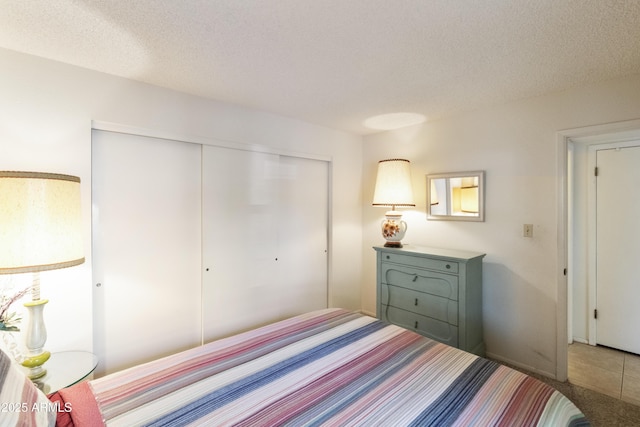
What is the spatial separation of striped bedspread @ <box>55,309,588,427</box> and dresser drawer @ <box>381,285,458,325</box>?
97cm

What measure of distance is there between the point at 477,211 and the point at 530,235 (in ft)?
1.43

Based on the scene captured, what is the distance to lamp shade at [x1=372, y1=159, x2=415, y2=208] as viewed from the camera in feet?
9.56

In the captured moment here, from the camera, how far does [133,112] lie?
2.06m

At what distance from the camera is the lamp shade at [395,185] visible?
291cm

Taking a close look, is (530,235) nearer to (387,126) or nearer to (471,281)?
(471,281)

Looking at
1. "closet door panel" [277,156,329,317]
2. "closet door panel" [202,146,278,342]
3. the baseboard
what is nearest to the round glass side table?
"closet door panel" [202,146,278,342]

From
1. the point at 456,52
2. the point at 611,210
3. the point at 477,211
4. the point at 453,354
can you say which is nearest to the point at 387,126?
the point at 477,211

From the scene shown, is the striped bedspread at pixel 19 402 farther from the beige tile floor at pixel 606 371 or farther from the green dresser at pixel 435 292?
the beige tile floor at pixel 606 371

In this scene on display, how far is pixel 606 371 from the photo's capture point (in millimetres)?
2383

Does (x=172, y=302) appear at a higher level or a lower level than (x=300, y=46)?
lower

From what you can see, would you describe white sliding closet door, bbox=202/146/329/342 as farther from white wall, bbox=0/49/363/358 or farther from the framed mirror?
the framed mirror

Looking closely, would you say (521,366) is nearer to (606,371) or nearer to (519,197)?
(606,371)

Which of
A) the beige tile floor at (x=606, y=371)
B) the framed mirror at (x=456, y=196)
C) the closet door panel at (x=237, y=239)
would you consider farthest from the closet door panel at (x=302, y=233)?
the beige tile floor at (x=606, y=371)

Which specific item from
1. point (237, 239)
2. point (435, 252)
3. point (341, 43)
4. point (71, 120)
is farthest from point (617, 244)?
point (71, 120)
